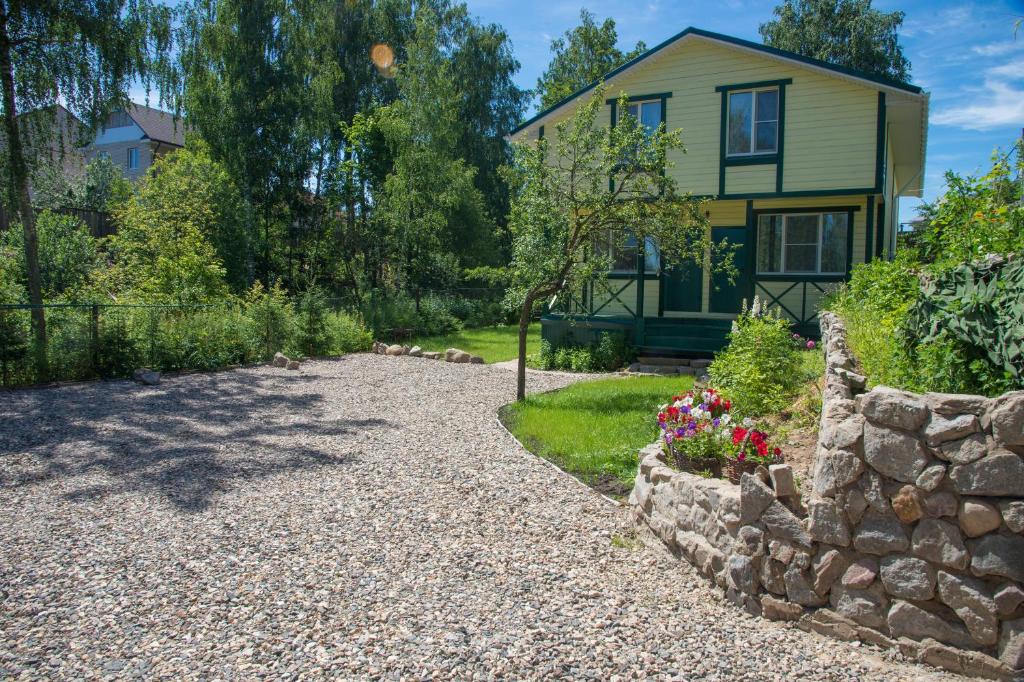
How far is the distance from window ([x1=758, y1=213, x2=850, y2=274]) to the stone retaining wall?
38.5 ft

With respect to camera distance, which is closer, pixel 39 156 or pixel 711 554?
pixel 711 554

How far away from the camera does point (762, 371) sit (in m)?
6.32

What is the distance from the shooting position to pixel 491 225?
94.3ft

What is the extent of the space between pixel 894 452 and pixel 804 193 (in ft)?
38.8

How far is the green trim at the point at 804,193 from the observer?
1328 centimetres

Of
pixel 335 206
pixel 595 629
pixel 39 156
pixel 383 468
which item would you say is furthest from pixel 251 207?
pixel 595 629

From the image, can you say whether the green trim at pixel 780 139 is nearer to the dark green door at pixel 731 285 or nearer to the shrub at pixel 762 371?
the dark green door at pixel 731 285

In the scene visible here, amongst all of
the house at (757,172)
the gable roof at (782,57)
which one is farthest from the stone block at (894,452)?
the gable roof at (782,57)

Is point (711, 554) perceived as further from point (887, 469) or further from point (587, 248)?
point (587, 248)

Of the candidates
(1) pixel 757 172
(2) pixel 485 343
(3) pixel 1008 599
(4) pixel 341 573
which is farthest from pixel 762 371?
(2) pixel 485 343

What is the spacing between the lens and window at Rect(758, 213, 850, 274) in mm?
14281

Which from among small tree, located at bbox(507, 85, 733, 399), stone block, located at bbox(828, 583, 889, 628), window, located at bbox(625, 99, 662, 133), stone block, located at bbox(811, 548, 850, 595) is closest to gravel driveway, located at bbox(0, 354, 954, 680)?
stone block, located at bbox(828, 583, 889, 628)

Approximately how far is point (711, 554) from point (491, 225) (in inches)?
1008

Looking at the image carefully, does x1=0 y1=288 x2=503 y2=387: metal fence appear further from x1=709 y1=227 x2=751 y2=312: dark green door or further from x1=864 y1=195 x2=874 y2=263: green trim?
x1=864 y1=195 x2=874 y2=263: green trim
